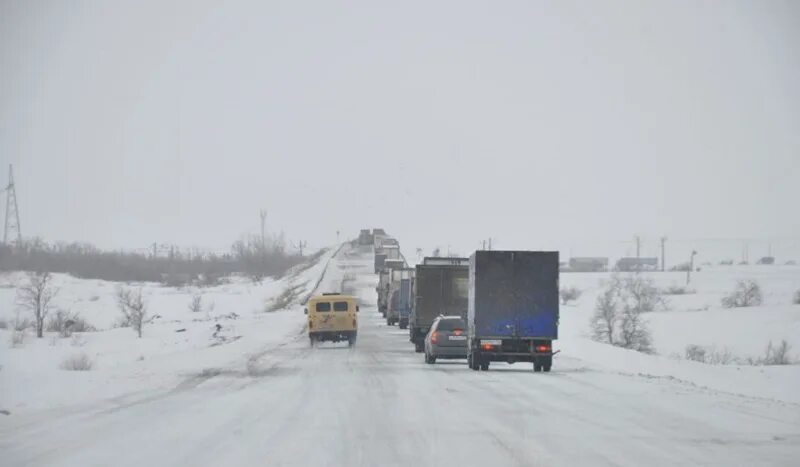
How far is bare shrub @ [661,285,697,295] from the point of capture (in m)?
138

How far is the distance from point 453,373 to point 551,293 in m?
3.78

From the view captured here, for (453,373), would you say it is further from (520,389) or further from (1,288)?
(1,288)

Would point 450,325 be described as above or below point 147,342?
above

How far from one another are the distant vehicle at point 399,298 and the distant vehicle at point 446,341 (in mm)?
24440

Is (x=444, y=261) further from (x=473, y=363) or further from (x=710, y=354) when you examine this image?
(x=710, y=354)

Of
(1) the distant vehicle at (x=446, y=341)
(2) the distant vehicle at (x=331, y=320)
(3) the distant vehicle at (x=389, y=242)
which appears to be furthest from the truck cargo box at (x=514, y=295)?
(3) the distant vehicle at (x=389, y=242)

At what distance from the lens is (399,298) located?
67875mm

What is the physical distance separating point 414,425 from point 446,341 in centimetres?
1957

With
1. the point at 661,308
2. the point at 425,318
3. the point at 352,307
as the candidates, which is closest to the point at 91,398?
the point at 425,318

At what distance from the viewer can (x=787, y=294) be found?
13125 cm

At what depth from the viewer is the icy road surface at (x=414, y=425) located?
13.2 m

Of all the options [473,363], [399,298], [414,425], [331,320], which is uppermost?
[399,298]

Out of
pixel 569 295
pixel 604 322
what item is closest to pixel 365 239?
pixel 569 295

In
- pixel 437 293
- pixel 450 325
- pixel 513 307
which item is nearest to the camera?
pixel 513 307
